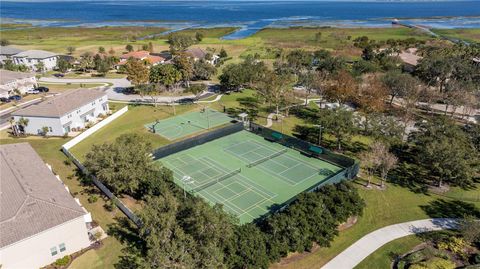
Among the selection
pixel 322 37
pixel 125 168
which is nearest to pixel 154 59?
pixel 125 168

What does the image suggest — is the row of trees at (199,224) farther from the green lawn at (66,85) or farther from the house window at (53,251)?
the green lawn at (66,85)

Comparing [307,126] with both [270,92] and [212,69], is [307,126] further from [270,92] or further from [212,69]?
[212,69]

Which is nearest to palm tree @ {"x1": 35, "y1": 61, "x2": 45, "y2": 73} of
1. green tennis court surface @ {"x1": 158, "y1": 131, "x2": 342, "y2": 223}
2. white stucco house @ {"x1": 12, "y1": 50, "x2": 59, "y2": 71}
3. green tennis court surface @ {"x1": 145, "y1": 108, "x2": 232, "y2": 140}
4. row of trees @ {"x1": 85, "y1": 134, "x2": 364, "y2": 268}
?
white stucco house @ {"x1": 12, "y1": 50, "x2": 59, "y2": 71}

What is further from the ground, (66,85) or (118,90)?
(66,85)

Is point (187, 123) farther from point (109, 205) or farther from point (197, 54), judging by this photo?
point (197, 54)

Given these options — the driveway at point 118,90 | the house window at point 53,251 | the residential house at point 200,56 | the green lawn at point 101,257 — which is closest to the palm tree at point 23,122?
the driveway at point 118,90

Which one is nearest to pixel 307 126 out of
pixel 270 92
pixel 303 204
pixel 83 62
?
pixel 270 92
